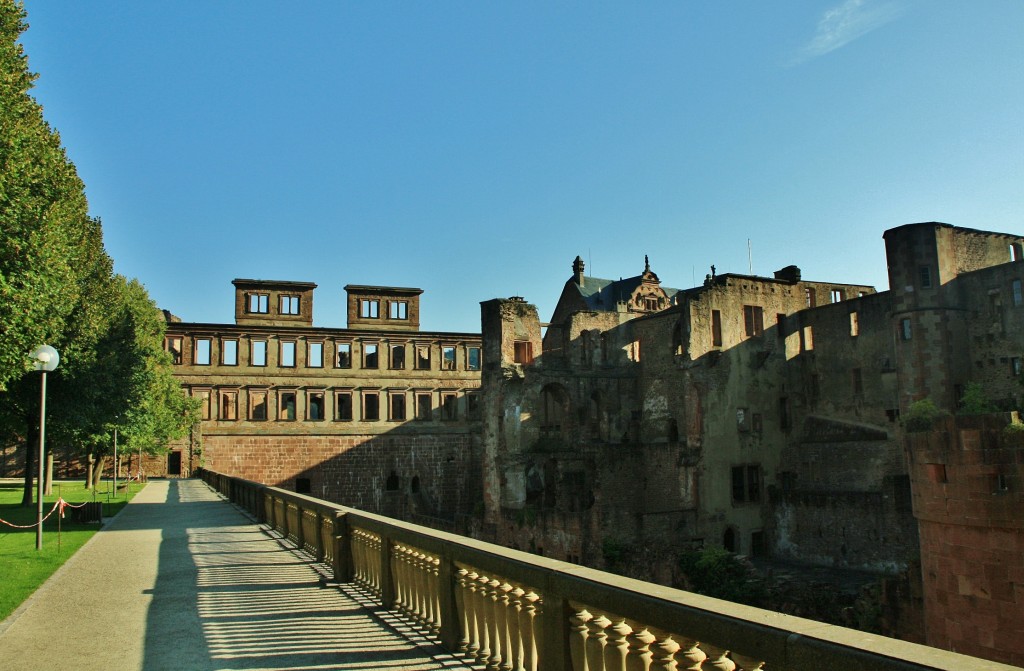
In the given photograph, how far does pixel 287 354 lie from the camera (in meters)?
53.1

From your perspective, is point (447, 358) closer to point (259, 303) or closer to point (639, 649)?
point (259, 303)

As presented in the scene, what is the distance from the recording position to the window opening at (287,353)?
53.0 metres

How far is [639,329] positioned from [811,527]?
45.3 ft

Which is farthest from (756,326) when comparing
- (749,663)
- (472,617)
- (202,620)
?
(749,663)

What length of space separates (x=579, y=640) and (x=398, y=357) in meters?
51.2

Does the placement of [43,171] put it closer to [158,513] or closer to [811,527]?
[158,513]

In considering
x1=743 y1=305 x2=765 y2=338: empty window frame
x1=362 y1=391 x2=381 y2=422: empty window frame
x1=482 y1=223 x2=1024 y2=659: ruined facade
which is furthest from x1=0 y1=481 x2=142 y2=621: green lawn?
x1=362 y1=391 x2=381 y2=422: empty window frame

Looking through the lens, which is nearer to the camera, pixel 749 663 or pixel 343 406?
pixel 749 663

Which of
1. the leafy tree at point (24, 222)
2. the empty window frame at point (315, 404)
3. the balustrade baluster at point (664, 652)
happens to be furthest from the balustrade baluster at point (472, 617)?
the empty window frame at point (315, 404)

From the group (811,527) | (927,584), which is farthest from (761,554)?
(927,584)

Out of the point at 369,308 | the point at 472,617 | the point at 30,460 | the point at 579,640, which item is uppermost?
the point at 369,308

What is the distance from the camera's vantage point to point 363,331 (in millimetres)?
54594

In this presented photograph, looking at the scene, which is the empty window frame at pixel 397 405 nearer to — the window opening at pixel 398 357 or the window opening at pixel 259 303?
the window opening at pixel 398 357

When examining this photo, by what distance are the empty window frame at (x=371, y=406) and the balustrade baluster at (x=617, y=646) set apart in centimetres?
5047
